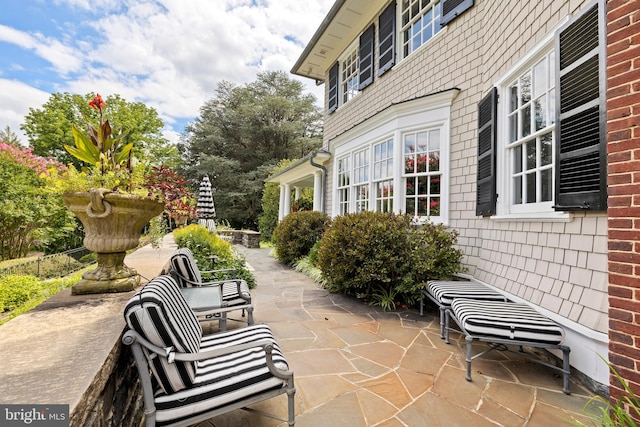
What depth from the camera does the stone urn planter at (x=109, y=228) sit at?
2033 millimetres

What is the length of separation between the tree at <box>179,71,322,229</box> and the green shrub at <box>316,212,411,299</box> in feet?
57.6

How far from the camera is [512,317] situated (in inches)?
104

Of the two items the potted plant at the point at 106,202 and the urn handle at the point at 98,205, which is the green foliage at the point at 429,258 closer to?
the potted plant at the point at 106,202

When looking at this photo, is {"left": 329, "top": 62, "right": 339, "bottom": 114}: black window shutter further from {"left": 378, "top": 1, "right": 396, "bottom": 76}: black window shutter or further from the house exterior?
{"left": 378, "top": 1, "right": 396, "bottom": 76}: black window shutter

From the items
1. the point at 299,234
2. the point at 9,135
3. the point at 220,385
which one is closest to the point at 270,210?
the point at 299,234

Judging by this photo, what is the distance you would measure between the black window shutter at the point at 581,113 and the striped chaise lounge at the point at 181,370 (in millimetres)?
2794

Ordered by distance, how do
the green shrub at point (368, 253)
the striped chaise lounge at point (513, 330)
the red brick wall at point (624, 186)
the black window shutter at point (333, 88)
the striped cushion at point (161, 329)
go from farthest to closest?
the black window shutter at point (333, 88), the green shrub at point (368, 253), the striped chaise lounge at point (513, 330), the red brick wall at point (624, 186), the striped cushion at point (161, 329)

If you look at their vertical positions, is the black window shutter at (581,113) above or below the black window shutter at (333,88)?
below

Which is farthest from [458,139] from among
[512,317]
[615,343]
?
[615,343]

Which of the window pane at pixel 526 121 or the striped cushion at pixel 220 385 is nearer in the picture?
the striped cushion at pixel 220 385

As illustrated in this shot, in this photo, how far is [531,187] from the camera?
340cm

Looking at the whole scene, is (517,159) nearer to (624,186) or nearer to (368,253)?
(624,186)

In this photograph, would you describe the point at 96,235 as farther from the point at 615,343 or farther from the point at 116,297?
the point at 615,343

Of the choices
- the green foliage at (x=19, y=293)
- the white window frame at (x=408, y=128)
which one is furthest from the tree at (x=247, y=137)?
the white window frame at (x=408, y=128)
